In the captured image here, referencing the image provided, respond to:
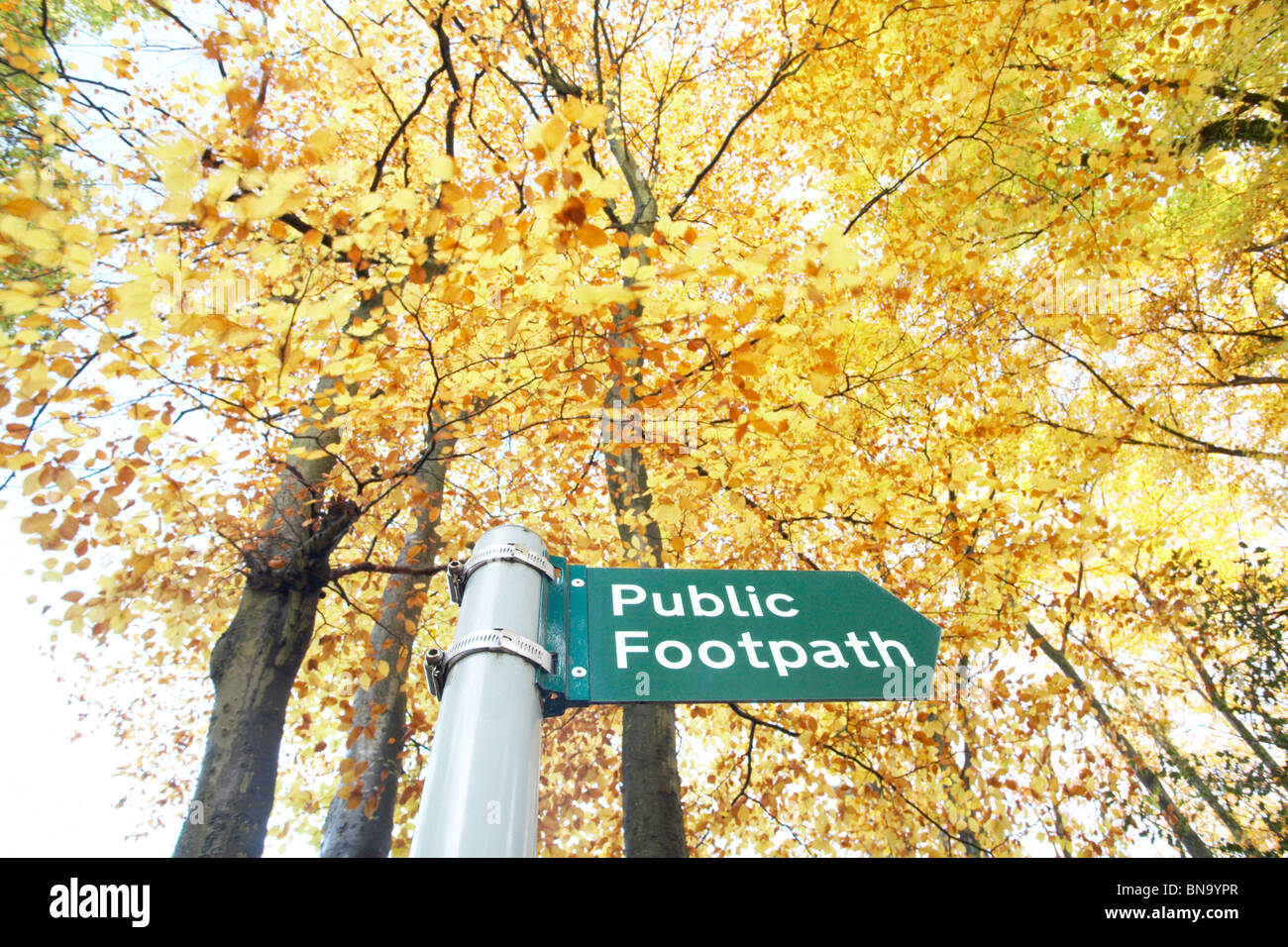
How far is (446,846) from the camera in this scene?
0.97m

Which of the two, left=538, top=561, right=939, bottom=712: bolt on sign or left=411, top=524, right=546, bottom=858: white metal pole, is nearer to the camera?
left=411, top=524, right=546, bottom=858: white metal pole

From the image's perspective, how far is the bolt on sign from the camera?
1.49 meters

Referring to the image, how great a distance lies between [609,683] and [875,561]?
6768mm

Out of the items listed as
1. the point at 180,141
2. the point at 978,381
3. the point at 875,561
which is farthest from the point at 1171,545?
the point at 180,141

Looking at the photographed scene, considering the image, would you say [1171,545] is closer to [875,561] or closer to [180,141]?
[875,561]

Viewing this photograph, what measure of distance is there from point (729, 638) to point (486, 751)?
790mm

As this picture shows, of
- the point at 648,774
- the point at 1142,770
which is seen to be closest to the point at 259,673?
the point at 648,774

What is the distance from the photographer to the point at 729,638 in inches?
65.7

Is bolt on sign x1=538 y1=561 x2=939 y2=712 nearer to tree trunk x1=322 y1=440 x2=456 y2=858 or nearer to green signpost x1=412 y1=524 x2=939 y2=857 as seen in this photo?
green signpost x1=412 y1=524 x2=939 y2=857

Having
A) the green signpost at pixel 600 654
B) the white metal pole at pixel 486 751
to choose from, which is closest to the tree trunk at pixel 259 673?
the green signpost at pixel 600 654

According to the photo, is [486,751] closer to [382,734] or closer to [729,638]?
[729,638]

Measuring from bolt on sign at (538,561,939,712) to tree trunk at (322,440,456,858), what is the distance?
3.52 metres

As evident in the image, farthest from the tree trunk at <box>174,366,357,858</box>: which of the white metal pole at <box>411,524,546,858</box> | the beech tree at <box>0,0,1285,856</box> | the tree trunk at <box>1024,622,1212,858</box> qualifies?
the tree trunk at <box>1024,622,1212,858</box>

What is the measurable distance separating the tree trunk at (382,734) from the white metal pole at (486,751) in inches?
148
